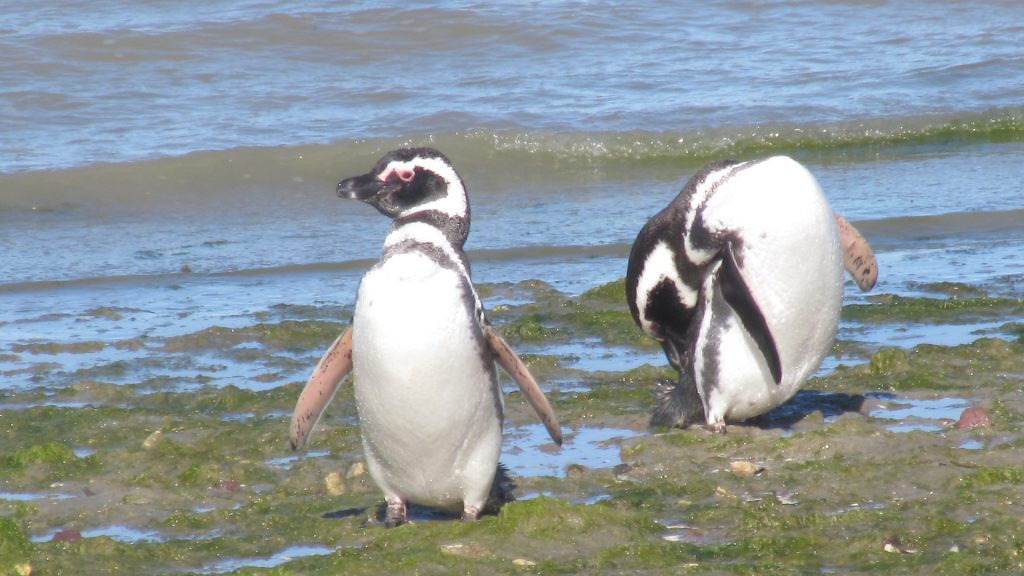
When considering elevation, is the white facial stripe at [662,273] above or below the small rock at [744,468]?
above

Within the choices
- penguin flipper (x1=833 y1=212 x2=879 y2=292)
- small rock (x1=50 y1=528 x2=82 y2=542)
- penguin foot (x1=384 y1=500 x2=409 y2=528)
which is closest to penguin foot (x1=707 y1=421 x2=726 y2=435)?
penguin flipper (x1=833 y1=212 x2=879 y2=292)

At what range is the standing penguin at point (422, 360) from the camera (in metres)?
4.30

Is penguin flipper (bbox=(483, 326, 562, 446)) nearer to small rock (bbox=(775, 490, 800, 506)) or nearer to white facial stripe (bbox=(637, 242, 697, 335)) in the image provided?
small rock (bbox=(775, 490, 800, 506))

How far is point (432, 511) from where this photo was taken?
195 inches

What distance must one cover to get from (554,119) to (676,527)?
9.44 m

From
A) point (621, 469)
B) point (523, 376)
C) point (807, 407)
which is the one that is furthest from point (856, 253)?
point (523, 376)

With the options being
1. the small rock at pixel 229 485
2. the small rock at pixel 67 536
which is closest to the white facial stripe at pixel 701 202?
the small rock at pixel 229 485

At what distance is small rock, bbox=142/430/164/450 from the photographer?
213 inches

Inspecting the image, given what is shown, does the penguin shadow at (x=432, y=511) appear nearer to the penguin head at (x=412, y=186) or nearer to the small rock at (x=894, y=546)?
the penguin head at (x=412, y=186)

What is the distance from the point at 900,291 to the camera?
25.9ft

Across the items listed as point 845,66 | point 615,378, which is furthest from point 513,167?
point 615,378

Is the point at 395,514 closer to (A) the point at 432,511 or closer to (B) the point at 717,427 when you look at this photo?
(A) the point at 432,511

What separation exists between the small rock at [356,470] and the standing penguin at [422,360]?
17.3 inches

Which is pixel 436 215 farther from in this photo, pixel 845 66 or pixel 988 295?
pixel 845 66
